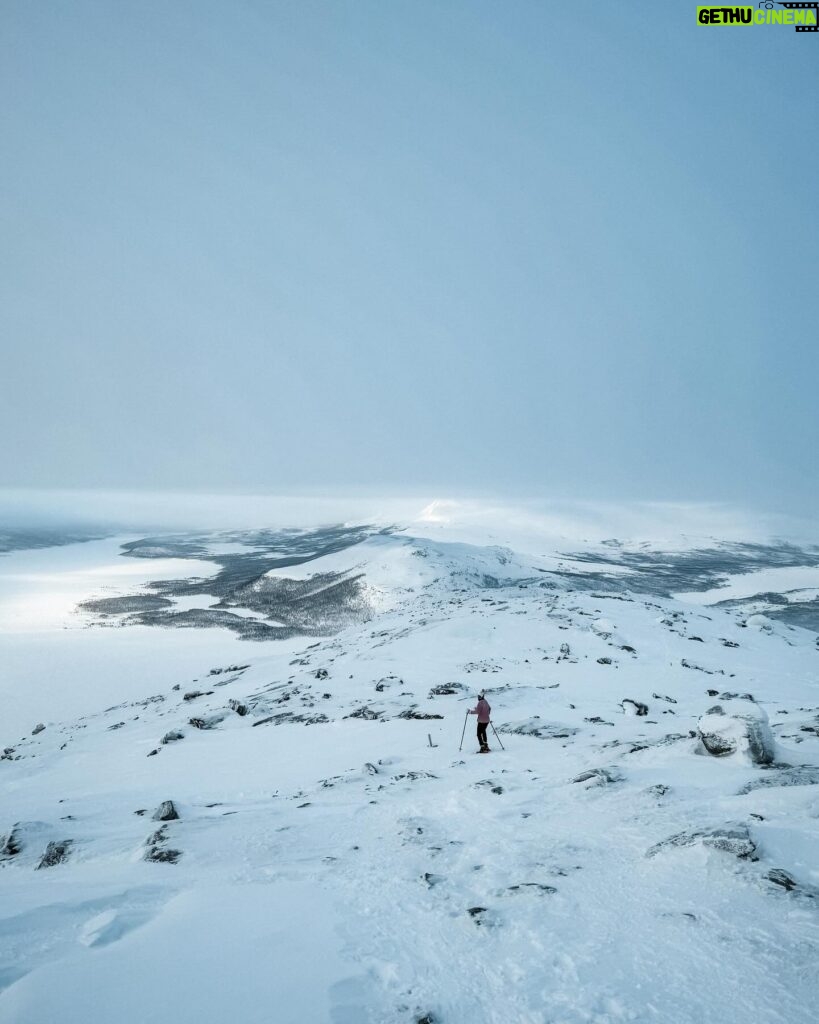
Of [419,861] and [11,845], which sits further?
[11,845]

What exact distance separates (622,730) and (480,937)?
8701mm

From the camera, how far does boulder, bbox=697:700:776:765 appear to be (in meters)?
9.09

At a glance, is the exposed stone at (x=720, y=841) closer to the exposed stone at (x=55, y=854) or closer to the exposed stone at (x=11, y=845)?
the exposed stone at (x=55, y=854)

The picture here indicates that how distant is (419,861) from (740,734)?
6054mm

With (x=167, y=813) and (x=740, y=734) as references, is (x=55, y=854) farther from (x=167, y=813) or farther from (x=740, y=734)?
(x=740, y=734)

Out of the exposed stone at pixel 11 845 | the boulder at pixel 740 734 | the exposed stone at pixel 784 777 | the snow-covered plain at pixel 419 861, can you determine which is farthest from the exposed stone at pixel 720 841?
the exposed stone at pixel 11 845

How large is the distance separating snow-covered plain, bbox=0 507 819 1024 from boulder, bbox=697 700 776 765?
17cm

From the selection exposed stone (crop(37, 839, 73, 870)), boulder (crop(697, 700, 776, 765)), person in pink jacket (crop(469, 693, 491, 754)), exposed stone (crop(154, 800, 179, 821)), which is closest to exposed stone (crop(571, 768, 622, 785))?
boulder (crop(697, 700, 776, 765))

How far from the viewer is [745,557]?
104188 millimetres

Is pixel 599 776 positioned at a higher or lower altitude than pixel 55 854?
higher

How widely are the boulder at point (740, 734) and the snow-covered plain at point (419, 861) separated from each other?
0.17 metres

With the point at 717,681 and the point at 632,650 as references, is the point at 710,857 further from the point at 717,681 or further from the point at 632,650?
the point at 632,650

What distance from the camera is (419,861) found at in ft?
23.1

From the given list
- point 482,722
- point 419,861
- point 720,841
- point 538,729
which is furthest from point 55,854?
point 538,729
